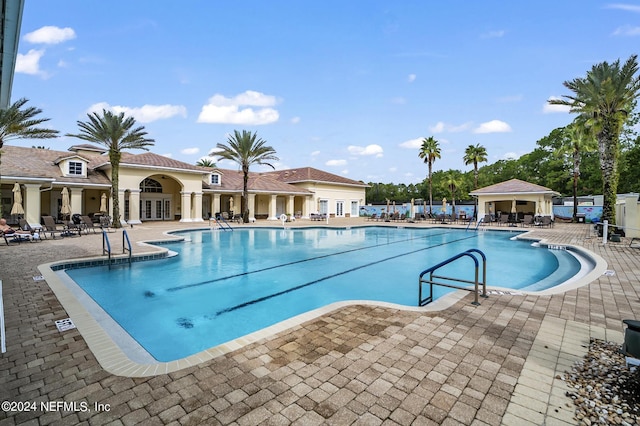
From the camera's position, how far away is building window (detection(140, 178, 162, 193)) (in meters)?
28.0

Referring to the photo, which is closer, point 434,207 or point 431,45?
point 431,45

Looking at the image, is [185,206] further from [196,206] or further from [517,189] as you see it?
[517,189]

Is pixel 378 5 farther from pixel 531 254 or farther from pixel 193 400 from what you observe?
pixel 193 400

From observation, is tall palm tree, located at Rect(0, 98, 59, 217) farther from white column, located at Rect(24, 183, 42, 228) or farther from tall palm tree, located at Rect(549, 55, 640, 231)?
tall palm tree, located at Rect(549, 55, 640, 231)

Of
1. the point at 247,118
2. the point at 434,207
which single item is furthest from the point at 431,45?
the point at 434,207

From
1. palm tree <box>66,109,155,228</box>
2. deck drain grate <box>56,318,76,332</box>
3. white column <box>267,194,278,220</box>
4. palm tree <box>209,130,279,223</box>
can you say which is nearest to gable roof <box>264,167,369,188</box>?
white column <box>267,194,278,220</box>

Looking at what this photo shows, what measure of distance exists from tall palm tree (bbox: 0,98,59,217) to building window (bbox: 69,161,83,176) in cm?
558

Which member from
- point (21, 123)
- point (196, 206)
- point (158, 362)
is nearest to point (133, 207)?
point (196, 206)

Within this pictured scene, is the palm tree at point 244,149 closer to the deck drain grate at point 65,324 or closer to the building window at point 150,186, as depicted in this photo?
the building window at point 150,186

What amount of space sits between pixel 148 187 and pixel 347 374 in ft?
98.7

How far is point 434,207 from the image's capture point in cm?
4153

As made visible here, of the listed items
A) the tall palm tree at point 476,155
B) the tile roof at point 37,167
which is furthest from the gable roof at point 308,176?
the tile roof at point 37,167

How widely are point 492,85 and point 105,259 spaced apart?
2182 centimetres

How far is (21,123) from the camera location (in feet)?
53.5
